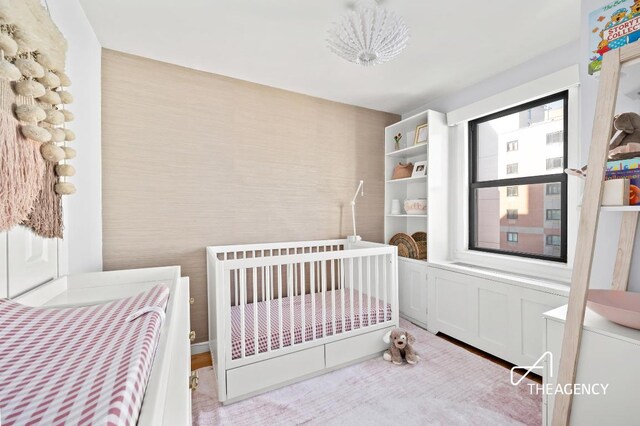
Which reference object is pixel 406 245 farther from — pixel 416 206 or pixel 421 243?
pixel 416 206

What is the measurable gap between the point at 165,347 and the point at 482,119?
2.91 m

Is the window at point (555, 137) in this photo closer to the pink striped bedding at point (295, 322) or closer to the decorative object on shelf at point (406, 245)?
the decorative object on shelf at point (406, 245)

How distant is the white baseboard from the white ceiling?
224 cm

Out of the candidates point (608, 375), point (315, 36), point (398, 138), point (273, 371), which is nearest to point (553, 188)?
point (398, 138)

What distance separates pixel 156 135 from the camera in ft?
6.82

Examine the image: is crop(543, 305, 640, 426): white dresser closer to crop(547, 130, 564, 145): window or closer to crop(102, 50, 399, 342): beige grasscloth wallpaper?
crop(547, 130, 564, 145): window

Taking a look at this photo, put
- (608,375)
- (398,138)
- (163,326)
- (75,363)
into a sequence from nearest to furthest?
1. (75,363)
2. (163,326)
3. (608,375)
4. (398,138)

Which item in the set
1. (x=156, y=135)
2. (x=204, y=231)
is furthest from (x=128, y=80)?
(x=204, y=231)

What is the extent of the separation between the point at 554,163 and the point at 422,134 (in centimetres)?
108

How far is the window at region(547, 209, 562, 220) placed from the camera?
6.79 ft

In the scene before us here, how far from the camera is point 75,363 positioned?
45cm

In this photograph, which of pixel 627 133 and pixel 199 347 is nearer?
pixel 627 133

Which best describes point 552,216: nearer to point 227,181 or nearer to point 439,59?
point 439,59

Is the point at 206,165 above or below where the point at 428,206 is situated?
above
